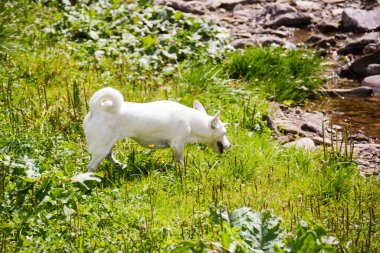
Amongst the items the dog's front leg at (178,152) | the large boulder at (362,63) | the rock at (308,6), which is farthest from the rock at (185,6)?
the dog's front leg at (178,152)

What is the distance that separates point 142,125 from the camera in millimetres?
6352

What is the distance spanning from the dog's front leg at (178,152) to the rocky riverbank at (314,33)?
1868mm

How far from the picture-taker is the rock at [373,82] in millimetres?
10234

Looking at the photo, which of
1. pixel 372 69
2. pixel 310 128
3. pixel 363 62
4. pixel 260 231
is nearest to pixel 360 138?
pixel 310 128

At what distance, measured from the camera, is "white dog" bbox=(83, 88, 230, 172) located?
6211 millimetres

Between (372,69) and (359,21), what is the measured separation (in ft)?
7.50

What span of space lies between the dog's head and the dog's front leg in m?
0.33

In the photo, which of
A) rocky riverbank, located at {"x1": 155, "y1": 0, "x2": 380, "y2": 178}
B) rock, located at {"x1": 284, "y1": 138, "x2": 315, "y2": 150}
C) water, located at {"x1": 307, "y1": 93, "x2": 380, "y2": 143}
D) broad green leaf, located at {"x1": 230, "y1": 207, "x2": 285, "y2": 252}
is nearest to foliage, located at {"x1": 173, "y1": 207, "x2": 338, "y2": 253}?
broad green leaf, located at {"x1": 230, "y1": 207, "x2": 285, "y2": 252}

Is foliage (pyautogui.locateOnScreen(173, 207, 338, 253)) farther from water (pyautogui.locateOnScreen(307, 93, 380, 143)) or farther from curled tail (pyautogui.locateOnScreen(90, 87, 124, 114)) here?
water (pyautogui.locateOnScreen(307, 93, 380, 143))

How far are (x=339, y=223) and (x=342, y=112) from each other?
418 cm

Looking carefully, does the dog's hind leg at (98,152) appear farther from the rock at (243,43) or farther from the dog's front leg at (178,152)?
the rock at (243,43)

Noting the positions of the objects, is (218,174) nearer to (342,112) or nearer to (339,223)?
(339,223)

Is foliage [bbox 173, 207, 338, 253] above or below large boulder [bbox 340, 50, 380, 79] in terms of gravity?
above

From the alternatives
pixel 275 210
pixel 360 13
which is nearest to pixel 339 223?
pixel 275 210
